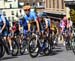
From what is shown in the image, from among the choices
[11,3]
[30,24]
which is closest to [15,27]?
[30,24]

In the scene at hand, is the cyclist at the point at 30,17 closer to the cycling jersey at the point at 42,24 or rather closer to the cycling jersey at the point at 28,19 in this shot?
the cycling jersey at the point at 28,19

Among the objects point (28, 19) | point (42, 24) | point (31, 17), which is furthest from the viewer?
point (42, 24)

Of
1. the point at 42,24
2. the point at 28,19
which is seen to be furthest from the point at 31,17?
the point at 42,24

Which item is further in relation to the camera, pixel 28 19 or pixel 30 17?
pixel 28 19

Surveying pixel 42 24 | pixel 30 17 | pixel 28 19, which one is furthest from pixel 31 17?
pixel 42 24

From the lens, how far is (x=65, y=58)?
14.2m

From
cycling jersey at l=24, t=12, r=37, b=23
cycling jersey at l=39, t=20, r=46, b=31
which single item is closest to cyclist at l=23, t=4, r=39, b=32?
cycling jersey at l=24, t=12, r=37, b=23

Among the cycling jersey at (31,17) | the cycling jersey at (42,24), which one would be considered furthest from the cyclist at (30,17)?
the cycling jersey at (42,24)

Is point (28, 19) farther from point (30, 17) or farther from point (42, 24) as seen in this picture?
point (42, 24)

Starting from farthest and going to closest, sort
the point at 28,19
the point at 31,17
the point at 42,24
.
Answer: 1. the point at 42,24
2. the point at 28,19
3. the point at 31,17

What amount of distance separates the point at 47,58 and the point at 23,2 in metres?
70.2

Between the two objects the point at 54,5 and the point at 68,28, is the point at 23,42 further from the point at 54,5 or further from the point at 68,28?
the point at 54,5

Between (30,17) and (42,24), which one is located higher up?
(30,17)

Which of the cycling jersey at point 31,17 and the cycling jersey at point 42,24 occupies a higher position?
the cycling jersey at point 31,17
